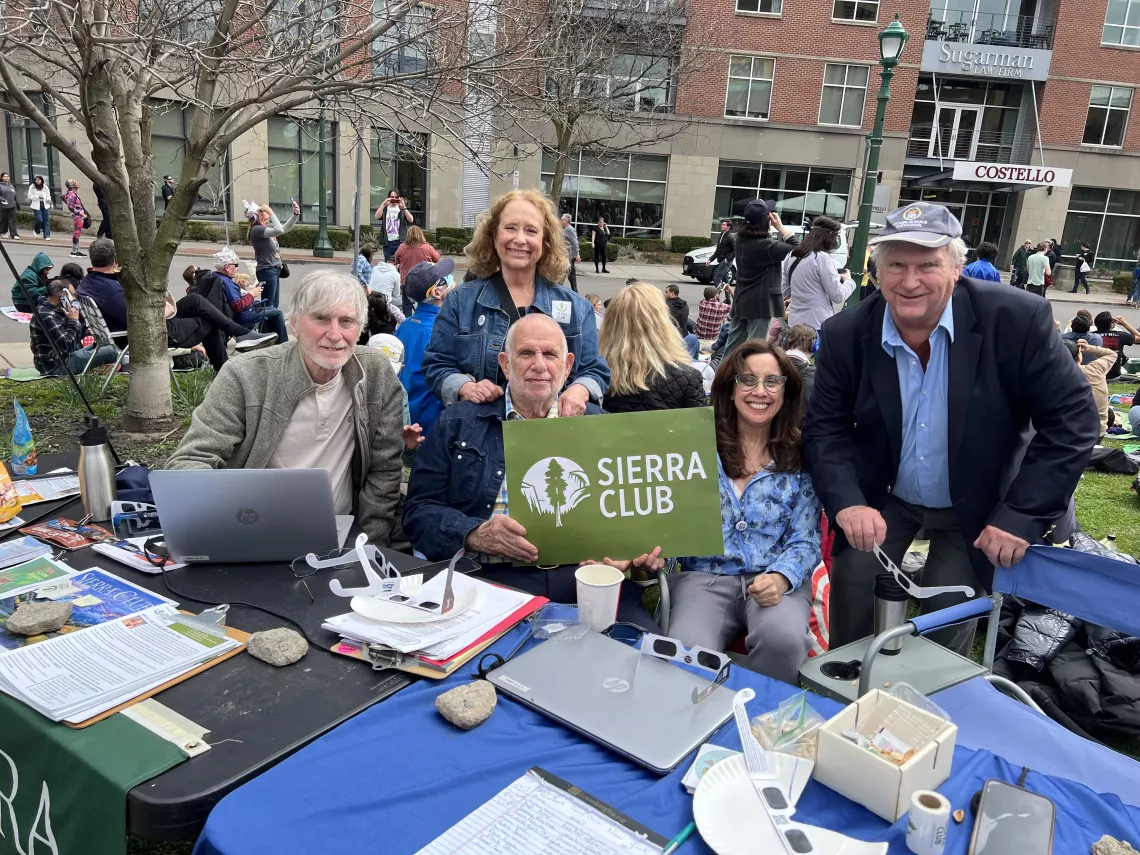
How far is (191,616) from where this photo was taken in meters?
2.18

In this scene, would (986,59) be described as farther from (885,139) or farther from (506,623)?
(506,623)

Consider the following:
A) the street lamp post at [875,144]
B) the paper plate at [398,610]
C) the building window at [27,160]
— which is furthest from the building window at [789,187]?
the paper plate at [398,610]

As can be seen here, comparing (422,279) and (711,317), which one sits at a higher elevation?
(422,279)

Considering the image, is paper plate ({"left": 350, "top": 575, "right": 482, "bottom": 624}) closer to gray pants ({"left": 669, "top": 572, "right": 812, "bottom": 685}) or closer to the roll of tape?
gray pants ({"left": 669, "top": 572, "right": 812, "bottom": 685})

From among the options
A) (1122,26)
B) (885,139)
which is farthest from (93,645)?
(1122,26)

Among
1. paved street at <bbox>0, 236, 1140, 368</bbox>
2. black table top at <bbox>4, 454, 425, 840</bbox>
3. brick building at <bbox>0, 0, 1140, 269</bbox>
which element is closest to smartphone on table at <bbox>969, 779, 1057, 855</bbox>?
black table top at <bbox>4, 454, 425, 840</bbox>

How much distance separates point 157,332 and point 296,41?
2.58m

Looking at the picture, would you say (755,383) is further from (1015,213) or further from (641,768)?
(1015,213)

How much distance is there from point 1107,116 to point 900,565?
116 feet

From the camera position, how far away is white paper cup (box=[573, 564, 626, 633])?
2.18m

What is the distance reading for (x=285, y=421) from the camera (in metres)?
3.16

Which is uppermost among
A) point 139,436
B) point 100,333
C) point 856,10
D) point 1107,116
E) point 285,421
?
point 856,10

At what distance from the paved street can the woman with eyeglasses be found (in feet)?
32.5

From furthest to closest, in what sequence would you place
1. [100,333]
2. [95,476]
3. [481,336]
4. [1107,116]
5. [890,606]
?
[1107,116], [100,333], [481,336], [95,476], [890,606]
